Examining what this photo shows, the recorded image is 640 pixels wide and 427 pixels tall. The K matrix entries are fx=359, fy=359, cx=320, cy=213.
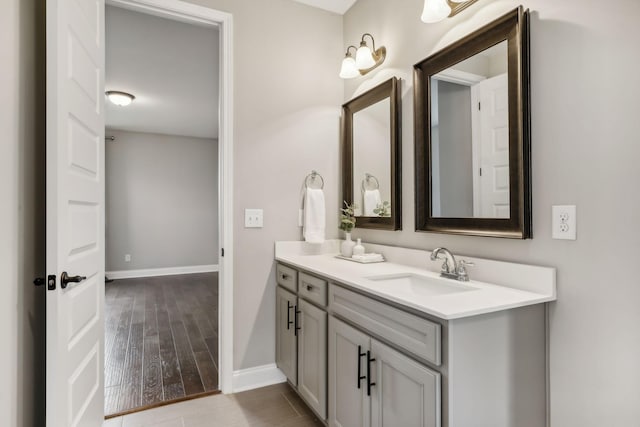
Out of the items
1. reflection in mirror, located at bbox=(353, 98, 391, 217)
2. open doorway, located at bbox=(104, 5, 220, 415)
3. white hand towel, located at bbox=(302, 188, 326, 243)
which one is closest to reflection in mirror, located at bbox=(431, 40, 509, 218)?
reflection in mirror, located at bbox=(353, 98, 391, 217)

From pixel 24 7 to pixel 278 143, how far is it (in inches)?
54.6

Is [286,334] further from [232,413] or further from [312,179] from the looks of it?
[312,179]

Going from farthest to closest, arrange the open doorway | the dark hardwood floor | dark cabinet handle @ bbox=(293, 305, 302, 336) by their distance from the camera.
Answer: the open doorway < the dark hardwood floor < dark cabinet handle @ bbox=(293, 305, 302, 336)

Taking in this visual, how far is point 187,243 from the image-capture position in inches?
261

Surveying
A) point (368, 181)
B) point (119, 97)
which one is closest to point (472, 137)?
point (368, 181)

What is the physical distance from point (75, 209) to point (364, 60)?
1.75m

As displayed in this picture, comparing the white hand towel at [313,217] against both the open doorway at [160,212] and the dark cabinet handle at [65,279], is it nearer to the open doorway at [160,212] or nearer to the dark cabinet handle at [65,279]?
the open doorway at [160,212]

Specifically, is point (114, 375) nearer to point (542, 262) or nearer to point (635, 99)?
point (542, 262)

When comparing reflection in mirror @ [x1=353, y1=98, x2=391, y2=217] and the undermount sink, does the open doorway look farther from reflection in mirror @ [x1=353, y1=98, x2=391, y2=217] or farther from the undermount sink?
the undermount sink

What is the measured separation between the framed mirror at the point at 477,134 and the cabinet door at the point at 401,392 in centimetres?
64

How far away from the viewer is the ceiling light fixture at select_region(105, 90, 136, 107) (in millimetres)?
4141

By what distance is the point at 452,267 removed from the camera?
1.60 metres

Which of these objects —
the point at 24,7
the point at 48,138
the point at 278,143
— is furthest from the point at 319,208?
the point at 24,7

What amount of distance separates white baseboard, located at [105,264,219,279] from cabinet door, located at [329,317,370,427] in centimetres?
554
